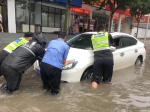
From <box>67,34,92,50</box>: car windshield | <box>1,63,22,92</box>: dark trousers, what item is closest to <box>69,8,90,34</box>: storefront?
<box>67,34,92,50</box>: car windshield

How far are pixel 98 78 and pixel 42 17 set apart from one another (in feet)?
44.8

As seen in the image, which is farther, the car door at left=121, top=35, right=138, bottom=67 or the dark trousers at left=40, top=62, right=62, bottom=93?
the car door at left=121, top=35, right=138, bottom=67

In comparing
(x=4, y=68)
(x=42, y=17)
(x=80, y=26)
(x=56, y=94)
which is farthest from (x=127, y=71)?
(x=80, y=26)

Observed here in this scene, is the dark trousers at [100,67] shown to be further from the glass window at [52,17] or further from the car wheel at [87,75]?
the glass window at [52,17]

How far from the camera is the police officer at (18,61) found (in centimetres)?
370

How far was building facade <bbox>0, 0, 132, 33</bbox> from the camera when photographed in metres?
13.9

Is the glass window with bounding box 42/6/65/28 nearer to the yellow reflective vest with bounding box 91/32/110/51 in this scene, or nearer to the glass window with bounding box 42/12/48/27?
the glass window with bounding box 42/12/48/27

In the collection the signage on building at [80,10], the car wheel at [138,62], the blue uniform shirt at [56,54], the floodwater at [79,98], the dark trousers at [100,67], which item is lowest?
the floodwater at [79,98]

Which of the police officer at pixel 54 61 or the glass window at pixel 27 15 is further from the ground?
the glass window at pixel 27 15

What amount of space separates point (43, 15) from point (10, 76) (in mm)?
14111

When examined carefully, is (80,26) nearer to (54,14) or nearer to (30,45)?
(54,14)

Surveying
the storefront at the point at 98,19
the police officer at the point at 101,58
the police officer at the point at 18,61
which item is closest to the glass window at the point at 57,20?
the storefront at the point at 98,19

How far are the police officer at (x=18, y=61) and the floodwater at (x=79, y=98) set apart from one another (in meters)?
0.33

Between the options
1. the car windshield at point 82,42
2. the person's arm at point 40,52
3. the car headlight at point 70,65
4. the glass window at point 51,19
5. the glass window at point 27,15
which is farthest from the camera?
the glass window at point 51,19
